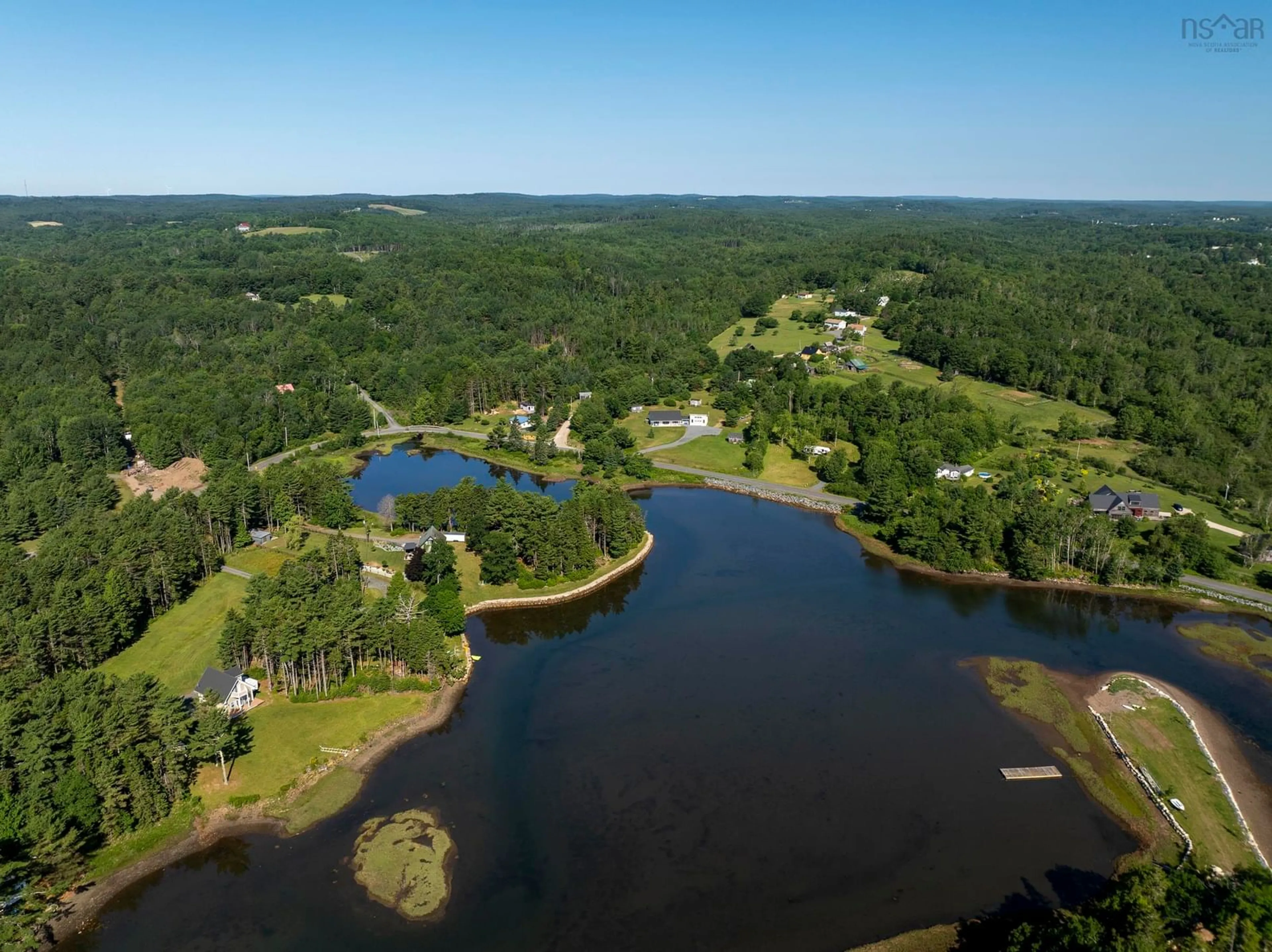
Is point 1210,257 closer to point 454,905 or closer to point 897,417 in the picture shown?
point 897,417

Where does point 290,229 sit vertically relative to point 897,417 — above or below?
above

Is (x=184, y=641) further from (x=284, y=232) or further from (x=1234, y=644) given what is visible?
(x=284, y=232)

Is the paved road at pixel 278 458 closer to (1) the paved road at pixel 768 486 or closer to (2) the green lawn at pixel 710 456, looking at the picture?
(2) the green lawn at pixel 710 456

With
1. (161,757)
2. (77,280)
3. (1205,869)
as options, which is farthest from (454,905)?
(77,280)

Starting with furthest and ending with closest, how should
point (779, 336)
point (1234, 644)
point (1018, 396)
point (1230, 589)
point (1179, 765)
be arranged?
1. point (779, 336)
2. point (1018, 396)
3. point (1230, 589)
4. point (1234, 644)
5. point (1179, 765)

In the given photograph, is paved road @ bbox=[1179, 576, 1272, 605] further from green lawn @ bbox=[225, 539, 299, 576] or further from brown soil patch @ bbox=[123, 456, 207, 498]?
brown soil patch @ bbox=[123, 456, 207, 498]

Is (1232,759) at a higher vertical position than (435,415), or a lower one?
lower

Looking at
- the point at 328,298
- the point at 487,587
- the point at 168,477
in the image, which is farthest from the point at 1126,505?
the point at 328,298

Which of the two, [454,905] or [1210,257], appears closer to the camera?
[454,905]
